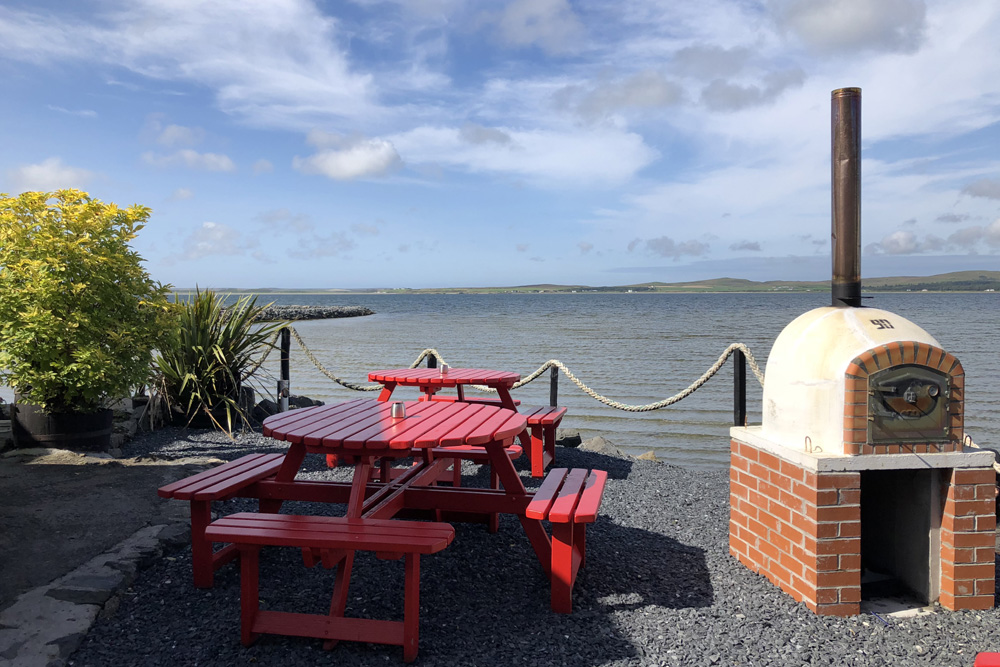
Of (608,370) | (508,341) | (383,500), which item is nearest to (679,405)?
(608,370)

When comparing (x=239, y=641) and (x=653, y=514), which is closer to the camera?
(x=239, y=641)

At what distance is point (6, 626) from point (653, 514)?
3632mm

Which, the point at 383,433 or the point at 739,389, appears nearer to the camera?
the point at 383,433

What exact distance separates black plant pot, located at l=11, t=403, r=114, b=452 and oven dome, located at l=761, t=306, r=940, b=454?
542 cm

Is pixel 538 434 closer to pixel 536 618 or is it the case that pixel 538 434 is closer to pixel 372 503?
pixel 372 503

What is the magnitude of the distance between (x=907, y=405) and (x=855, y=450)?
33 cm

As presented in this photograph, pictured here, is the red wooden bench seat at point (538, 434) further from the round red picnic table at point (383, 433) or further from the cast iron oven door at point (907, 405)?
the cast iron oven door at point (907, 405)

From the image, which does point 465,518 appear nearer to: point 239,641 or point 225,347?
point 239,641

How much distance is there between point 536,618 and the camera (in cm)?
297

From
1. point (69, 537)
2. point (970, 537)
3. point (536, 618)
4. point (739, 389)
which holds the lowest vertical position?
point (536, 618)

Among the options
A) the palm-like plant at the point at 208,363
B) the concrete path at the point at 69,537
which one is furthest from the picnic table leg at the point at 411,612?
the palm-like plant at the point at 208,363

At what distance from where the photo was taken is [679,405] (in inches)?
432

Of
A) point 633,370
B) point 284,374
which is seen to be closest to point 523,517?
point 284,374

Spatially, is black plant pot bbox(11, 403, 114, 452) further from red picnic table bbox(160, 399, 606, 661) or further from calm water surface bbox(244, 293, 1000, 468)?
red picnic table bbox(160, 399, 606, 661)
